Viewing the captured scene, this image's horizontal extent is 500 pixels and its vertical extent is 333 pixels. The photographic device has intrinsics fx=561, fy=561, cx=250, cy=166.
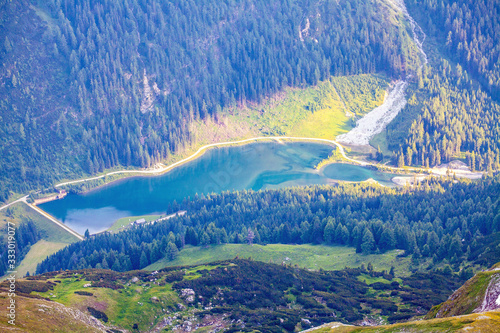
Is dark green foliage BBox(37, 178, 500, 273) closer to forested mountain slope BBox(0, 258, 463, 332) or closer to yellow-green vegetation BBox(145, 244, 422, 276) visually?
yellow-green vegetation BBox(145, 244, 422, 276)

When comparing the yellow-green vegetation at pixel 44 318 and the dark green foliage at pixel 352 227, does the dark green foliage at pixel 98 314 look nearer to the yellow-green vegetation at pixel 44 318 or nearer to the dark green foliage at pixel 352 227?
the yellow-green vegetation at pixel 44 318

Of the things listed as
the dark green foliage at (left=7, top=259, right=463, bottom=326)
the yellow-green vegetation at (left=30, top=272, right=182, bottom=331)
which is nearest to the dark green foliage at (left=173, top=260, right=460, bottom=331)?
the dark green foliage at (left=7, top=259, right=463, bottom=326)

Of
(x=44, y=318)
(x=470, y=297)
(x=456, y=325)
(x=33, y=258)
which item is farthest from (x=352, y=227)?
(x=33, y=258)

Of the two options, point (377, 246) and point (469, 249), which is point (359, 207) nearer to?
point (377, 246)

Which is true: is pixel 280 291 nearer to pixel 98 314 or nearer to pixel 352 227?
pixel 98 314

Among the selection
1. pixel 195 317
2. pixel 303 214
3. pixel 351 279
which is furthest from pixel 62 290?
pixel 303 214

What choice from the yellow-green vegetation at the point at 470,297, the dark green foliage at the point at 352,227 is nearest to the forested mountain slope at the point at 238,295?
the dark green foliage at the point at 352,227
